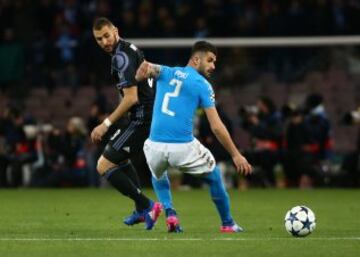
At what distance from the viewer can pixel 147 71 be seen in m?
11.6

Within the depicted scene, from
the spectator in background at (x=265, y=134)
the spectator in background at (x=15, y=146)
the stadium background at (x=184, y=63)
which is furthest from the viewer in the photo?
the stadium background at (x=184, y=63)

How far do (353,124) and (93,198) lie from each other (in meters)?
7.10

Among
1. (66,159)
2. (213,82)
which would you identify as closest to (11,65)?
(66,159)

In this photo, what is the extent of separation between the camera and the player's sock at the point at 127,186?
41.5ft

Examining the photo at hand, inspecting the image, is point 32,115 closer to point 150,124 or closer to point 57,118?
point 57,118

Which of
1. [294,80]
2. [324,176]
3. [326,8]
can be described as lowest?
[324,176]

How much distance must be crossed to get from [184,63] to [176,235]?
45.8ft

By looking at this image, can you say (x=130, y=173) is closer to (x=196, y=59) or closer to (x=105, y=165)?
(x=105, y=165)

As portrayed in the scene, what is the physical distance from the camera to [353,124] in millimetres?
24625

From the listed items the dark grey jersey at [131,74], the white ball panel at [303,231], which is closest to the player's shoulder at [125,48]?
the dark grey jersey at [131,74]

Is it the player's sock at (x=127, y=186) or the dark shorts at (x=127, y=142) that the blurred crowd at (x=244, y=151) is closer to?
the dark shorts at (x=127, y=142)

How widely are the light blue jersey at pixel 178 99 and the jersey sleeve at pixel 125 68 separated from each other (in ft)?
1.75

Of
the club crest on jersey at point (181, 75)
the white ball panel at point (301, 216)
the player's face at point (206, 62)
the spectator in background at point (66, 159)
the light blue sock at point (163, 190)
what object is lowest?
the spectator in background at point (66, 159)

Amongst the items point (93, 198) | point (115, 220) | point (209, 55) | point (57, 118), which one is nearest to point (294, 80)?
point (57, 118)
